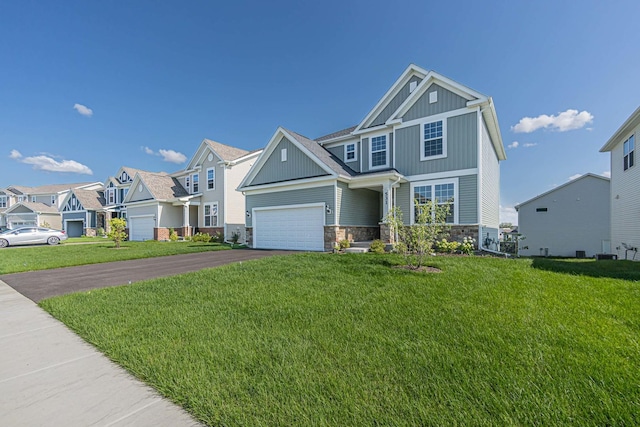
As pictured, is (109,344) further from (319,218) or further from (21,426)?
(319,218)

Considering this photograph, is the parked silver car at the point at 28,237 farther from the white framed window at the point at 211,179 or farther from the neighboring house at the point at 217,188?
the white framed window at the point at 211,179

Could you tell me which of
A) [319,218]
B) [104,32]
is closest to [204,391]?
[319,218]

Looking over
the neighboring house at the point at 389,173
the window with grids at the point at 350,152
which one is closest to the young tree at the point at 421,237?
the neighboring house at the point at 389,173

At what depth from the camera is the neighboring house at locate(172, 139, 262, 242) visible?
2170cm

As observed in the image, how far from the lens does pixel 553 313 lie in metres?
3.85

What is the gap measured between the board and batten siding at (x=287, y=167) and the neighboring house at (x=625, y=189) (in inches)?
500

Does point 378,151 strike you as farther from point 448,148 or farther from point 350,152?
point 448,148

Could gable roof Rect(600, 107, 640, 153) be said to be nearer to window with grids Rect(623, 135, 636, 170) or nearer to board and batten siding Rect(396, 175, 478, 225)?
window with grids Rect(623, 135, 636, 170)

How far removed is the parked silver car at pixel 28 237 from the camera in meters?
18.9

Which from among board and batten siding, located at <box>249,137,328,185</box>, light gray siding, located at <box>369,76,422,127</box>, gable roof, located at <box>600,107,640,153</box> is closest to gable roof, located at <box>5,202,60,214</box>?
board and batten siding, located at <box>249,137,328,185</box>

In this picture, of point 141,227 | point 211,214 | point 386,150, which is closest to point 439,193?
point 386,150

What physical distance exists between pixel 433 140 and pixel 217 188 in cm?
1696

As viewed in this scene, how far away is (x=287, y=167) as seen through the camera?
14430 mm

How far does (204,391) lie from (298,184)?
11.4 meters
